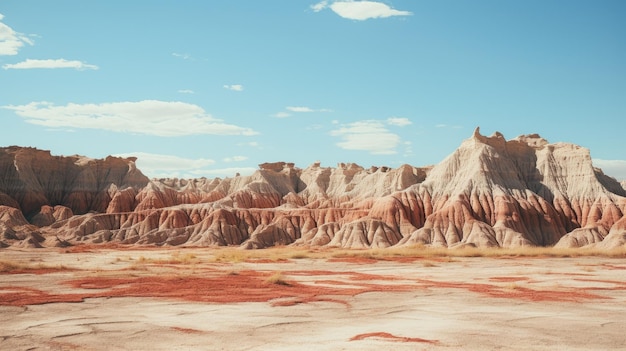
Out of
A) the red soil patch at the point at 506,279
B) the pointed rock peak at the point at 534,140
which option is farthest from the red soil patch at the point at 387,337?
the pointed rock peak at the point at 534,140

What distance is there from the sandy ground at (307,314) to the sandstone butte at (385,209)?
52.5m

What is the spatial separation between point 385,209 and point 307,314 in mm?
76444

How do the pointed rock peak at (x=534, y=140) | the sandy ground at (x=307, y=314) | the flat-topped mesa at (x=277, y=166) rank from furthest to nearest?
the flat-topped mesa at (x=277, y=166)
the pointed rock peak at (x=534, y=140)
the sandy ground at (x=307, y=314)

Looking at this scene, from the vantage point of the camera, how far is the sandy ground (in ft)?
50.9

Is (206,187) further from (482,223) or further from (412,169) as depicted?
(482,223)

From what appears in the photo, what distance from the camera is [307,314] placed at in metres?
20.6

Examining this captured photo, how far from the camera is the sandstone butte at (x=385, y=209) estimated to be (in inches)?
3391

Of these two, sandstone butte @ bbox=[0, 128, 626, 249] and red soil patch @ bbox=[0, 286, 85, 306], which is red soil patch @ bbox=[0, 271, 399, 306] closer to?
red soil patch @ bbox=[0, 286, 85, 306]

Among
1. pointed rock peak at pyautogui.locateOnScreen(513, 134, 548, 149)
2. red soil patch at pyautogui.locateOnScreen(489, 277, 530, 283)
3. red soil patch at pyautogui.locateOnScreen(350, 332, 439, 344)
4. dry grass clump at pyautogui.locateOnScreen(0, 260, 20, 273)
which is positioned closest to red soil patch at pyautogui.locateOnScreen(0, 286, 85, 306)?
red soil patch at pyautogui.locateOnScreen(350, 332, 439, 344)

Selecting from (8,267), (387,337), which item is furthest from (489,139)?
(387,337)

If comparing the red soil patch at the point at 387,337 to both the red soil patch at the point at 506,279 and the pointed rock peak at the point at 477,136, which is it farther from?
the pointed rock peak at the point at 477,136

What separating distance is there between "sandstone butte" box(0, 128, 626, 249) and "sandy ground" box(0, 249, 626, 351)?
172 ft

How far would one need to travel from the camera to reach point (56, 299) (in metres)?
24.2

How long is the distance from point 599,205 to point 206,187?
111486 mm
